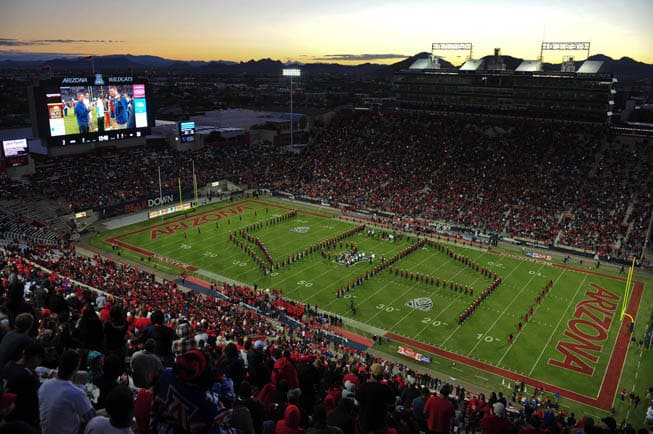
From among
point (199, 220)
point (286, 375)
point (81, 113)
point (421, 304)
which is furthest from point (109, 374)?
point (81, 113)

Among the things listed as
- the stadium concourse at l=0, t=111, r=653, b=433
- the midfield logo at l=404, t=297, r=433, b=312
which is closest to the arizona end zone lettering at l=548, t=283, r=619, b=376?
the stadium concourse at l=0, t=111, r=653, b=433

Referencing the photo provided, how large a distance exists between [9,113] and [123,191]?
6387cm

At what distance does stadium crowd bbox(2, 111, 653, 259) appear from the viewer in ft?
133

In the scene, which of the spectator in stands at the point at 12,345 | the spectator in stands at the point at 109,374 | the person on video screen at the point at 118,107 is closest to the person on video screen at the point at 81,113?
the person on video screen at the point at 118,107

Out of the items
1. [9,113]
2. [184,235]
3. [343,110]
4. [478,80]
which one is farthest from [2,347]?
[9,113]

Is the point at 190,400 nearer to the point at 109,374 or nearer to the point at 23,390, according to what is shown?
the point at 23,390

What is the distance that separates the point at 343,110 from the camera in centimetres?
7150

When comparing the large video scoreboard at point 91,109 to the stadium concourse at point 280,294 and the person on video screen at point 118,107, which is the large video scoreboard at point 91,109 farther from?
the stadium concourse at point 280,294

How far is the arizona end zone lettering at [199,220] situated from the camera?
133ft

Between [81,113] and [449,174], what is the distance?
35455 millimetres

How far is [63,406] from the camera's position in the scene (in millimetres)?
4301

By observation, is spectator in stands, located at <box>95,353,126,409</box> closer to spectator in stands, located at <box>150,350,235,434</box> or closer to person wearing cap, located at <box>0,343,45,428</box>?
person wearing cap, located at <box>0,343,45,428</box>

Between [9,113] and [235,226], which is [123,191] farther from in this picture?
[9,113]

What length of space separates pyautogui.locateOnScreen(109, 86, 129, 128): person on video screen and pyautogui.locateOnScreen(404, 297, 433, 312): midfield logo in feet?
110
